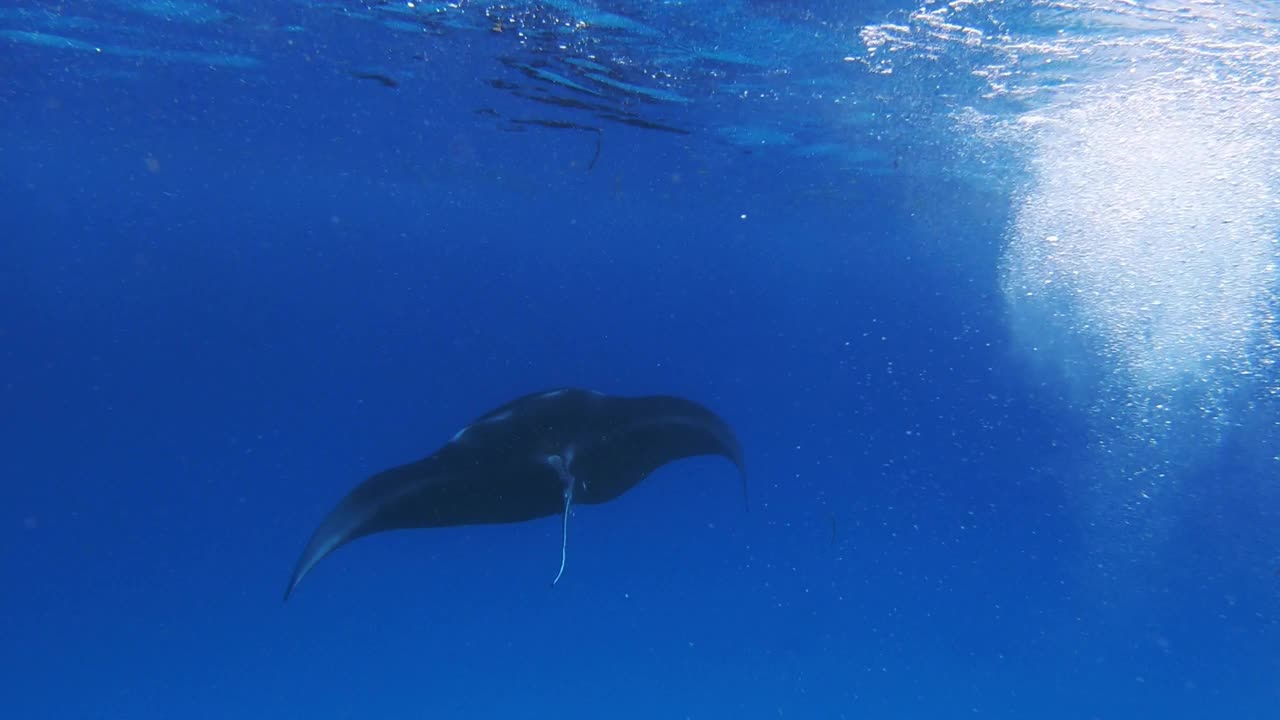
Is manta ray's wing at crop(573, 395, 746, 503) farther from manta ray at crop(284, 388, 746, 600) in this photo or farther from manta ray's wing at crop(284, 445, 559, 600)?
manta ray's wing at crop(284, 445, 559, 600)

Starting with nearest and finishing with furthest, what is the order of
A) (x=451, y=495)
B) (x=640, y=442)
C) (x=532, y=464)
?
(x=451, y=495)
(x=532, y=464)
(x=640, y=442)

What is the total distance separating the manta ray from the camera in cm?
473

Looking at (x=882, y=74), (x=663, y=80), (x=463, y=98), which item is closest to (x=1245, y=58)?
(x=882, y=74)

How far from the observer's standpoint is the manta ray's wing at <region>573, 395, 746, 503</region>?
5.36 m

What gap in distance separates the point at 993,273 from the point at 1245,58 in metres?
45.0

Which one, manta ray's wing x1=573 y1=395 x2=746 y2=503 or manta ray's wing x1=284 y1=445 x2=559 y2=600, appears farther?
manta ray's wing x1=573 y1=395 x2=746 y2=503

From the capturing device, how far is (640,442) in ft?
18.4

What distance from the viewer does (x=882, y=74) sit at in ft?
41.5

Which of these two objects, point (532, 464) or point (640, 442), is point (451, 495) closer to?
point (532, 464)

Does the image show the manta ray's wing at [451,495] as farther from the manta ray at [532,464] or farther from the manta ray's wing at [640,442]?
the manta ray's wing at [640,442]

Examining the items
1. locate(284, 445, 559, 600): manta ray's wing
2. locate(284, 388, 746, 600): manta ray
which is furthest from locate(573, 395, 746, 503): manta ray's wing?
locate(284, 445, 559, 600): manta ray's wing

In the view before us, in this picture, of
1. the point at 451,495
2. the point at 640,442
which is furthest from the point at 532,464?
the point at 640,442

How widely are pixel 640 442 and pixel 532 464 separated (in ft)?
3.04

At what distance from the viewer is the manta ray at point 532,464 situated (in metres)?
4.73
